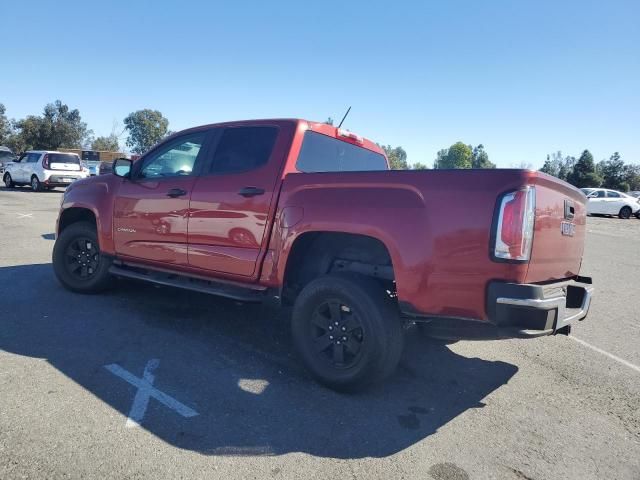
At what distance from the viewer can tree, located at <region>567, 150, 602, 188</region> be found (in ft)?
188

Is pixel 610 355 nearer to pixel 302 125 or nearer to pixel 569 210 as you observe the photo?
pixel 569 210

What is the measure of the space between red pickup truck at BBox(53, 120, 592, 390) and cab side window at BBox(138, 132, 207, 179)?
0.02 meters

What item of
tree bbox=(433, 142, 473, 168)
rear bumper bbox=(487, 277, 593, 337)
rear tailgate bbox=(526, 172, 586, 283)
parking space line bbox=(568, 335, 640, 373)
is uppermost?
tree bbox=(433, 142, 473, 168)

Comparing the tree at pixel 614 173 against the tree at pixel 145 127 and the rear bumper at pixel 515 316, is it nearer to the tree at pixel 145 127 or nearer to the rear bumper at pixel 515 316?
the rear bumper at pixel 515 316

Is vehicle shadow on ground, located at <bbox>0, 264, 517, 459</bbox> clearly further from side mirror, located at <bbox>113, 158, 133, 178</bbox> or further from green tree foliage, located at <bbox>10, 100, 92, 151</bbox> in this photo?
green tree foliage, located at <bbox>10, 100, 92, 151</bbox>

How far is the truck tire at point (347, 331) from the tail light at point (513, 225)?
87 centimetres

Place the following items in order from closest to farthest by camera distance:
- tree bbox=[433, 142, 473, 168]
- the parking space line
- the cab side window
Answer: the parking space line < the cab side window < tree bbox=[433, 142, 473, 168]

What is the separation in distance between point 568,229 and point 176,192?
3497 mm

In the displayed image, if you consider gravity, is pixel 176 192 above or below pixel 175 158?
below

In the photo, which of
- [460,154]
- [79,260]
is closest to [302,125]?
[79,260]

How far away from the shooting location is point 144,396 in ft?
Result: 10.3

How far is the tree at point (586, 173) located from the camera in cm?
5725

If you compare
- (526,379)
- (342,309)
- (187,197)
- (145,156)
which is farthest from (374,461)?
(145,156)

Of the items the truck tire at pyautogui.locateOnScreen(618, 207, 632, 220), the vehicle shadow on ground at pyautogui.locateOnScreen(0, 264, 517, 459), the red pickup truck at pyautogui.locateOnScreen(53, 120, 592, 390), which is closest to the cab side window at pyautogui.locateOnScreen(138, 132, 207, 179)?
the red pickup truck at pyautogui.locateOnScreen(53, 120, 592, 390)
